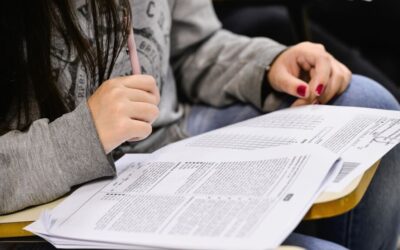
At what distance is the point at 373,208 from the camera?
0.80m

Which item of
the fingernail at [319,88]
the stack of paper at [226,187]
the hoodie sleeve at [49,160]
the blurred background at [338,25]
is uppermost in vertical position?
the hoodie sleeve at [49,160]

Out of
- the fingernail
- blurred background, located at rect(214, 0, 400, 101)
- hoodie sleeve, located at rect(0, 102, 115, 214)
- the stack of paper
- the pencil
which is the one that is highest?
the pencil

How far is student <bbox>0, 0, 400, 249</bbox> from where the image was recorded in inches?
25.8

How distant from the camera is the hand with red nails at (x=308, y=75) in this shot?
0.82 m

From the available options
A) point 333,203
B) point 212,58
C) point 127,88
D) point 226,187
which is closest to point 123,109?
point 127,88

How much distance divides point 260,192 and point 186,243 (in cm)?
10

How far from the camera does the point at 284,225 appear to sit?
522 mm

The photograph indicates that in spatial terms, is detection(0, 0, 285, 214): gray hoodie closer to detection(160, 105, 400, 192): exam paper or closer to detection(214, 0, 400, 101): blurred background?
detection(160, 105, 400, 192): exam paper

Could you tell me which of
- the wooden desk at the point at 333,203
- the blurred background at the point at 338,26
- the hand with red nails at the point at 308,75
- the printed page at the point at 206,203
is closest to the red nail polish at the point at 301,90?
the hand with red nails at the point at 308,75

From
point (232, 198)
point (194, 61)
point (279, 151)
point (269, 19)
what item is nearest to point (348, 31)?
point (269, 19)

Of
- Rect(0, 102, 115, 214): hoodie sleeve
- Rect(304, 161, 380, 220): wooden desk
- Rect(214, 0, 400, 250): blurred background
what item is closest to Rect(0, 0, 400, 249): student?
Rect(0, 102, 115, 214): hoodie sleeve

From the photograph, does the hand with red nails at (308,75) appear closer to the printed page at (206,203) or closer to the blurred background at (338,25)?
the printed page at (206,203)

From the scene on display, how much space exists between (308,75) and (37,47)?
0.38 metres

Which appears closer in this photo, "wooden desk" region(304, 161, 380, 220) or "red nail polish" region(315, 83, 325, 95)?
"wooden desk" region(304, 161, 380, 220)
